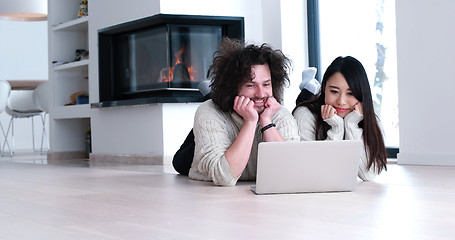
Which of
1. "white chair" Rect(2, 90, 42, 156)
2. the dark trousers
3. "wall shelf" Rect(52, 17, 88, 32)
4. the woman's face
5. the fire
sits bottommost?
the dark trousers

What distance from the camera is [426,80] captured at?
3.97m

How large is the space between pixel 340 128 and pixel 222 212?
96 cm

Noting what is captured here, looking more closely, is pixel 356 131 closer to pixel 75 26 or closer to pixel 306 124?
pixel 306 124

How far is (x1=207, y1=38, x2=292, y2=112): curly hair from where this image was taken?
260 cm

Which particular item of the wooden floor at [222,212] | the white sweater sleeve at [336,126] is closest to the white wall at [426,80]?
Answer: the wooden floor at [222,212]

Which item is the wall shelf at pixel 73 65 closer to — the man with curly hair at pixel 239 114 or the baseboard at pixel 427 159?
the baseboard at pixel 427 159

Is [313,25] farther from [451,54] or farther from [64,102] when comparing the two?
[64,102]

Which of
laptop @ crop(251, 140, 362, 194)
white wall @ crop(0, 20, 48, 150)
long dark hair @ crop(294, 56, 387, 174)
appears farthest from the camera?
white wall @ crop(0, 20, 48, 150)

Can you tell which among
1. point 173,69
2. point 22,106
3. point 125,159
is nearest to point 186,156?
point 173,69

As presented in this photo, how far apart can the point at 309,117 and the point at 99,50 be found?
9.48ft

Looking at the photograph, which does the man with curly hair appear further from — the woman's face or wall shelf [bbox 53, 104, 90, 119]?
wall shelf [bbox 53, 104, 90, 119]

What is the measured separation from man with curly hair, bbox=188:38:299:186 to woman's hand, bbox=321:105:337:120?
12 cm

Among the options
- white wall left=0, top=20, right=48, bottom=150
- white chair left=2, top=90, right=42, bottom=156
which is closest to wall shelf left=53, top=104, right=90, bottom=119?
white chair left=2, top=90, right=42, bottom=156

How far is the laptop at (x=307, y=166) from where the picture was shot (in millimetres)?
2260
